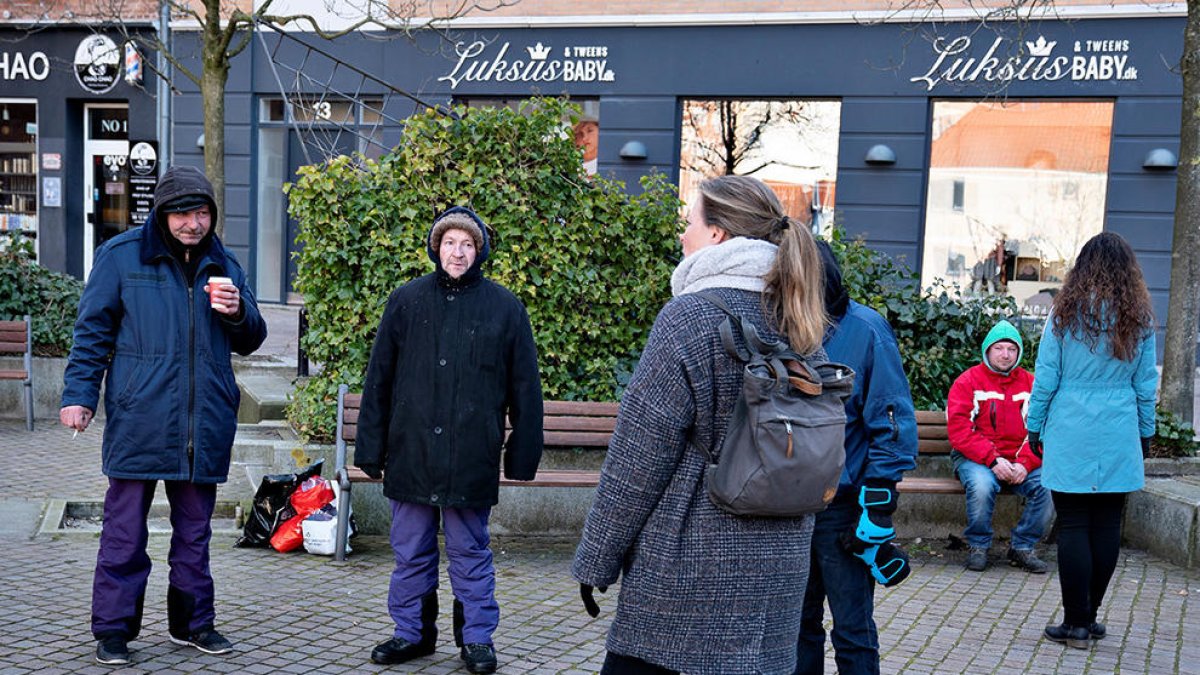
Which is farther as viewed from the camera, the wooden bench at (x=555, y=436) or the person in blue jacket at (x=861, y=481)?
the wooden bench at (x=555, y=436)

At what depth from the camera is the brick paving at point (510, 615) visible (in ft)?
16.1

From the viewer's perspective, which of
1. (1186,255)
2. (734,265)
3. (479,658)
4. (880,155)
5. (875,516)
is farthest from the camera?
(880,155)

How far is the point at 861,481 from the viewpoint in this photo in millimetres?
4059

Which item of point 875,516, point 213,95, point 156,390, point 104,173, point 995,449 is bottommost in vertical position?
point 995,449

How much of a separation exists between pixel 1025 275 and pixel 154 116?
1225 cm

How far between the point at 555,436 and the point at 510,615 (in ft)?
5.10

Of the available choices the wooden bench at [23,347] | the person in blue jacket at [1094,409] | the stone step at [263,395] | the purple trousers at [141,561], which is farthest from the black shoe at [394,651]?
the wooden bench at [23,347]

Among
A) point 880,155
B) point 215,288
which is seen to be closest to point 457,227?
point 215,288

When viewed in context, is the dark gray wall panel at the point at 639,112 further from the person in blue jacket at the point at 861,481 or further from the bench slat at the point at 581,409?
the person in blue jacket at the point at 861,481

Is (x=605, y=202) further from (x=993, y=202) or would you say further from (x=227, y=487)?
(x=993, y=202)

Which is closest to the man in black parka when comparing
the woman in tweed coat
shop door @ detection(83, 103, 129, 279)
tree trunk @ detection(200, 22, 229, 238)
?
the woman in tweed coat

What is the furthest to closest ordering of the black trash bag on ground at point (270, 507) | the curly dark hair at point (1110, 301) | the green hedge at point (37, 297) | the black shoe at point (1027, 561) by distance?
the green hedge at point (37, 297), the black shoe at point (1027, 561), the black trash bag on ground at point (270, 507), the curly dark hair at point (1110, 301)

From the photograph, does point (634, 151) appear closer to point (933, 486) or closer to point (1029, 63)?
point (1029, 63)

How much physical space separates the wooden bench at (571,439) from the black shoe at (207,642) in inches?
55.0
